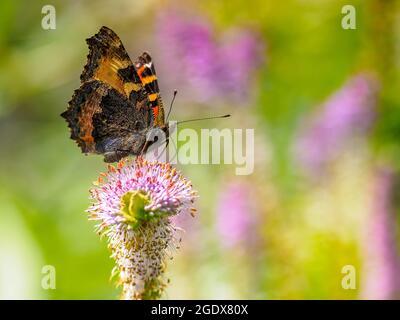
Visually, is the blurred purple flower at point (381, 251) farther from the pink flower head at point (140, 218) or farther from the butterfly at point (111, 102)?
the pink flower head at point (140, 218)

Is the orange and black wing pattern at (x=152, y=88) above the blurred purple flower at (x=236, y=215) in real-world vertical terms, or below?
above

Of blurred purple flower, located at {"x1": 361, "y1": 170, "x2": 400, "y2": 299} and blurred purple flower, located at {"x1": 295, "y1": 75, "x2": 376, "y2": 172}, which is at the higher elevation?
blurred purple flower, located at {"x1": 295, "y1": 75, "x2": 376, "y2": 172}

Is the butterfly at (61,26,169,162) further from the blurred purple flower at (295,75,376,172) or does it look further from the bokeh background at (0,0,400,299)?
the blurred purple flower at (295,75,376,172)

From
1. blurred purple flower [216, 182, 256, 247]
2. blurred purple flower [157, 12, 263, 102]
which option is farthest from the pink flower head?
blurred purple flower [157, 12, 263, 102]

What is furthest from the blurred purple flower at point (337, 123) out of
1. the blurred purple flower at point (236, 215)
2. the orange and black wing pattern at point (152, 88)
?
the orange and black wing pattern at point (152, 88)

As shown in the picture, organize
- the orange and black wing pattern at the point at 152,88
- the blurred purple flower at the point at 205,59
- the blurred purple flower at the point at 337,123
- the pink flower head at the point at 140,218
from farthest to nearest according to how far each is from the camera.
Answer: the blurred purple flower at the point at 337,123, the blurred purple flower at the point at 205,59, the orange and black wing pattern at the point at 152,88, the pink flower head at the point at 140,218

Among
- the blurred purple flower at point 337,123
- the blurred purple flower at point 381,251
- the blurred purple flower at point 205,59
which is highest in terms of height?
the blurred purple flower at point 205,59

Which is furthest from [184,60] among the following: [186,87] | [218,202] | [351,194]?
[351,194]
